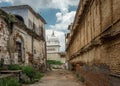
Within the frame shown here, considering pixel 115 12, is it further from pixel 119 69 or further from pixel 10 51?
pixel 10 51

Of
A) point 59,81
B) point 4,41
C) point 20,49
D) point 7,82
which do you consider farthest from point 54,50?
point 7,82

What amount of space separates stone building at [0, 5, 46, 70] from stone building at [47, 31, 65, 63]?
1002 inches

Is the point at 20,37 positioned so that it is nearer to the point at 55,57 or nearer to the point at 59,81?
the point at 59,81

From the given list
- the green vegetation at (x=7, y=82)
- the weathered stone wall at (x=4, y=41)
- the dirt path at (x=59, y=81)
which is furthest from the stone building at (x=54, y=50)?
the green vegetation at (x=7, y=82)

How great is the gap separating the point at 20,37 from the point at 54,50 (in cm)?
4470

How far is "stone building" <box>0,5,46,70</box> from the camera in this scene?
1703cm

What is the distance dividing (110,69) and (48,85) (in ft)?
26.2

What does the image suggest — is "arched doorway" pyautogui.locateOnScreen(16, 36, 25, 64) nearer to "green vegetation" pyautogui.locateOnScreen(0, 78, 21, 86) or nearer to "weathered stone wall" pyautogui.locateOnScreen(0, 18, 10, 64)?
"weathered stone wall" pyautogui.locateOnScreen(0, 18, 10, 64)

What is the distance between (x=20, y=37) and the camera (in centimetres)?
2133

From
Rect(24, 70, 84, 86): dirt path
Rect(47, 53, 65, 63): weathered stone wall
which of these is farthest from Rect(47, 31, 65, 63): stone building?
Rect(24, 70, 84, 86): dirt path

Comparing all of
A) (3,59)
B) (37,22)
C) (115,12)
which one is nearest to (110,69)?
(115,12)

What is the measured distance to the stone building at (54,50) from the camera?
60969mm

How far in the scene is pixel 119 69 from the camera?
6625mm

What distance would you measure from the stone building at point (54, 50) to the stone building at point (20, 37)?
83.5ft
